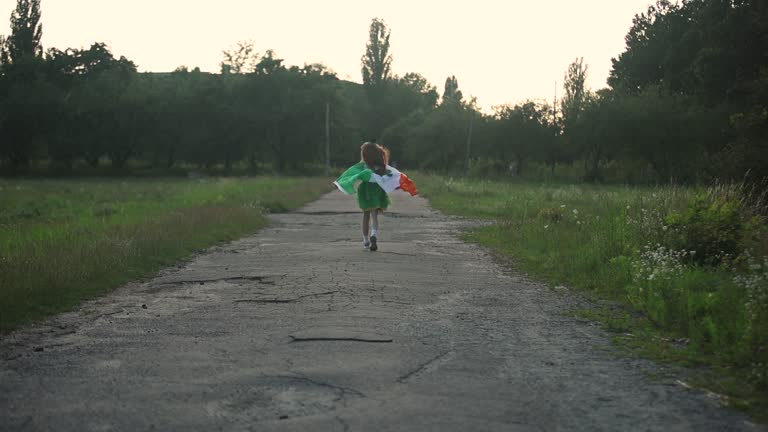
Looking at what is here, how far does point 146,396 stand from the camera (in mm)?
4266

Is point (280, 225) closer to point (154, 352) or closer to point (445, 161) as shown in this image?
point (154, 352)

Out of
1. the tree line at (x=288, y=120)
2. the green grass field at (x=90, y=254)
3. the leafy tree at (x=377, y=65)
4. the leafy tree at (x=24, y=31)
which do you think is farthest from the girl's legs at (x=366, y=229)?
the leafy tree at (x=377, y=65)

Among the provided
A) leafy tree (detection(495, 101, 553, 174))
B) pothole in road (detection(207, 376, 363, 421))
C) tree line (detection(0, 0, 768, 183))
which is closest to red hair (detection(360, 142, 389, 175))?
pothole in road (detection(207, 376, 363, 421))

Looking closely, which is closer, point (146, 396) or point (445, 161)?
point (146, 396)

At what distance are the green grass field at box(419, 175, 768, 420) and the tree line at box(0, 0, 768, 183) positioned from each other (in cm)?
4302

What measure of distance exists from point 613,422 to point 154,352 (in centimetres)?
317

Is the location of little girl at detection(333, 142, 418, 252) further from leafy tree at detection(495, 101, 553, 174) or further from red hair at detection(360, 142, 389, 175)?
leafy tree at detection(495, 101, 553, 174)

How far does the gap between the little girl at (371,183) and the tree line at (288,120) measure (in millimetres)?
44371

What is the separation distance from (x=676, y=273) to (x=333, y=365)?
4.41m

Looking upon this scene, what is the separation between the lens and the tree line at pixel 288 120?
58.8 meters

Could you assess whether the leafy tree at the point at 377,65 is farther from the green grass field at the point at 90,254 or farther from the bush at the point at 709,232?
the bush at the point at 709,232

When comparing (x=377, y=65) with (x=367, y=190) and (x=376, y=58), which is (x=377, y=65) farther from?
(x=367, y=190)

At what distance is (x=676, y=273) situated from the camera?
7.79 m

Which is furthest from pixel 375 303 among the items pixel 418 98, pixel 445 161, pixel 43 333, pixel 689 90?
pixel 418 98
